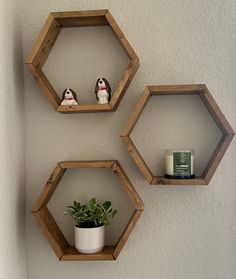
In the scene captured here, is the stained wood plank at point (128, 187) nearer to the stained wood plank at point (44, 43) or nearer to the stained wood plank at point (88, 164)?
the stained wood plank at point (88, 164)

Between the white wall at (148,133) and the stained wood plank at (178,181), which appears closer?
the stained wood plank at (178,181)

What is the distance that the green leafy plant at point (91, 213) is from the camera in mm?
1192

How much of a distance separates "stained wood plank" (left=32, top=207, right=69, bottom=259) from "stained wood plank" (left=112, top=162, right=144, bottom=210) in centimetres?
27

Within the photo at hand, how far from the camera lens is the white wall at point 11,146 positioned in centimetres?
111

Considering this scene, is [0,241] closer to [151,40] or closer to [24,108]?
[24,108]

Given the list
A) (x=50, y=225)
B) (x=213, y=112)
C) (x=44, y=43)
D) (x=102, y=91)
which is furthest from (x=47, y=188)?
(x=213, y=112)

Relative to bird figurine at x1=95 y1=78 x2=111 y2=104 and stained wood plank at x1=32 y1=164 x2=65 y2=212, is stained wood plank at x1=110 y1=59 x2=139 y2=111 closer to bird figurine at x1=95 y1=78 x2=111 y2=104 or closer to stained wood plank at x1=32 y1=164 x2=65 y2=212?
bird figurine at x1=95 y1=78 x2=111 y2=104

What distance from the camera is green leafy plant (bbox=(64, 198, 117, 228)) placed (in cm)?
119

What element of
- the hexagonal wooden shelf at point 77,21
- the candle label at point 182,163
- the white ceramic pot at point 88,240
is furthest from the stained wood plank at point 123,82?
the white ceramic pot at point 88,240

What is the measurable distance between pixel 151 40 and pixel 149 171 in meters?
0.43

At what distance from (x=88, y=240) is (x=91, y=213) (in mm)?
81

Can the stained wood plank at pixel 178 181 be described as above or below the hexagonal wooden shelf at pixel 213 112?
below

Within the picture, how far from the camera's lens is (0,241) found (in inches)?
42.3

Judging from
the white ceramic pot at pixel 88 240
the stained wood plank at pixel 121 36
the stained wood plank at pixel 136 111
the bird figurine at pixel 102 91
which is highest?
the stained wood plank at pixel 121 36
